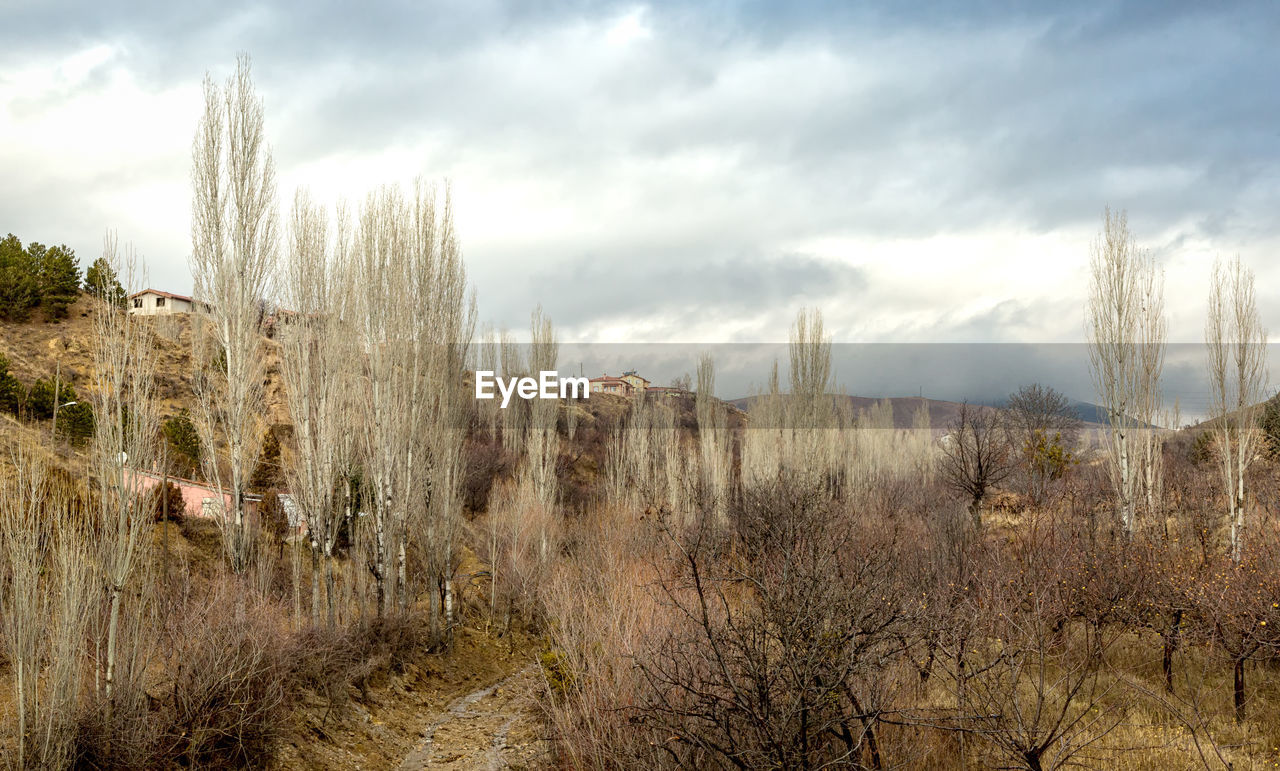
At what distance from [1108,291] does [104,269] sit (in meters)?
21.2

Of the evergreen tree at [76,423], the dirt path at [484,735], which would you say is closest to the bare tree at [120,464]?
the dirt path at [484,735]

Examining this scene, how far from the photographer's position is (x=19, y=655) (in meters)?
6.01

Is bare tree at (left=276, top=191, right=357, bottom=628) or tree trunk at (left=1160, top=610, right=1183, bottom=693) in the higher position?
bare tree at (left=276, top=191, right=357, bottom=628)

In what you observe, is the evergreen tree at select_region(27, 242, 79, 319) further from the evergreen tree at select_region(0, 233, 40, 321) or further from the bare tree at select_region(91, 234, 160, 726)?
the bare tree at select_region(91, 234, 160, 726)

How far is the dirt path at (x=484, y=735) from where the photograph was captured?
32.4ft

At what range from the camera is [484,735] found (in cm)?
1125

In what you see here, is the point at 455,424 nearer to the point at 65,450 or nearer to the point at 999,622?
the point at 65,450

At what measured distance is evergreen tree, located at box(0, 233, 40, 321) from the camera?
2619 centimetres

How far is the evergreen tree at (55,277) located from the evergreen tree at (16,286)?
10.6 inches

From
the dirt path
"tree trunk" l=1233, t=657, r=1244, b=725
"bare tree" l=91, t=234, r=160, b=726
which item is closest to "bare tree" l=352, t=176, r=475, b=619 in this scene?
the dirt path

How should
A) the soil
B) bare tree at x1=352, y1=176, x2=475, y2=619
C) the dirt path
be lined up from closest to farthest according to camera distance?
the soil → the dirt path → bare tree at x1=352, y1=176, x2=475, y2=619

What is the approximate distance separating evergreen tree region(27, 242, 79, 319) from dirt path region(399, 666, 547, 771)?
79.3 ft

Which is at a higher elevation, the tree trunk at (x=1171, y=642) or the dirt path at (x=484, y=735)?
the tree trunk at (x=1171, y=642)

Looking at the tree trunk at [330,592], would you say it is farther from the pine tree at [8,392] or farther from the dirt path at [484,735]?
the pine tree at [8,392]
